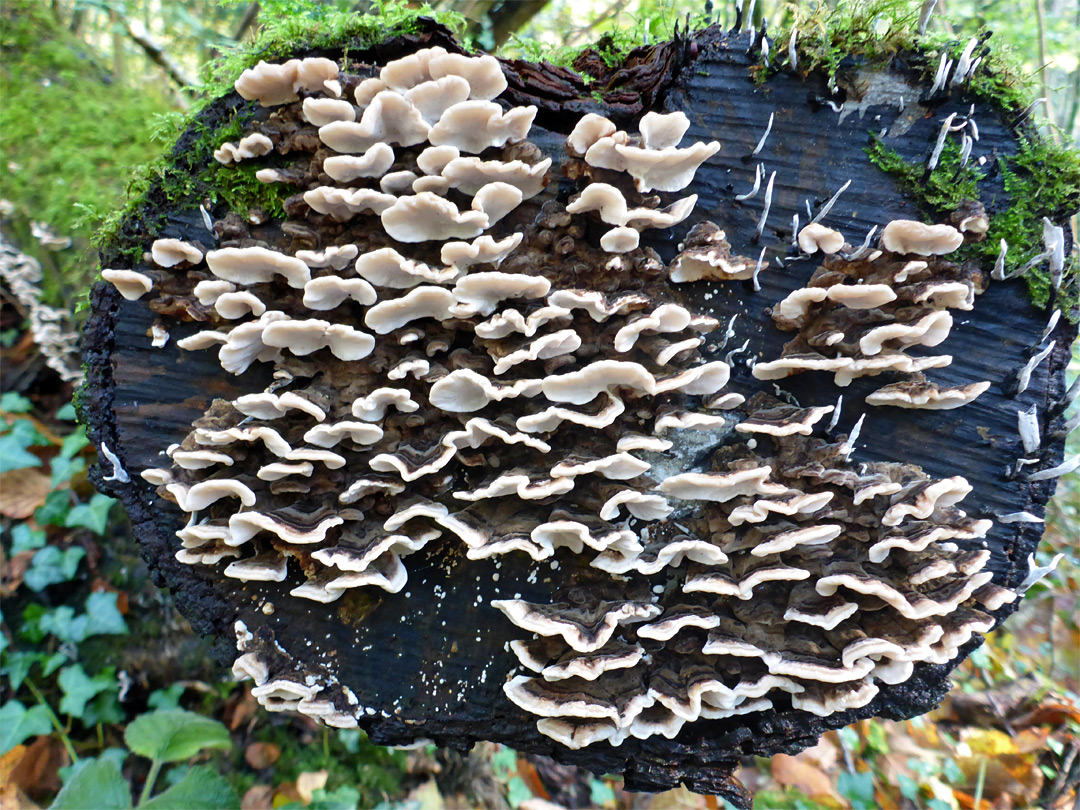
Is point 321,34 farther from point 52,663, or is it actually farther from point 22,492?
point 52,663

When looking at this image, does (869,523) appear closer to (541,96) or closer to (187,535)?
(541,96)

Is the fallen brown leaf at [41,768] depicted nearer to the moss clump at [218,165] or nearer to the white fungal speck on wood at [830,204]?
the moss clump at [218,165]

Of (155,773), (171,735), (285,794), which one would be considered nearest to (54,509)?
(171,735)

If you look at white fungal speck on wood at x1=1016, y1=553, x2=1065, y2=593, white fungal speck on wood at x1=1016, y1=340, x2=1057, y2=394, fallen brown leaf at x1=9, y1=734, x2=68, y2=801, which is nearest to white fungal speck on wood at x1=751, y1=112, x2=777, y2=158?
white fungal speck on wood at x1=1016, y1=340, x2=1057, y2=394

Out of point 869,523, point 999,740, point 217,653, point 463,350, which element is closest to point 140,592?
point 217,653

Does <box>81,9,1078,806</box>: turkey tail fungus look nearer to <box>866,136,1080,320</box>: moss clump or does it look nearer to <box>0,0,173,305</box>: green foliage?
<box>866,136,1080,320</box>: moss clump
